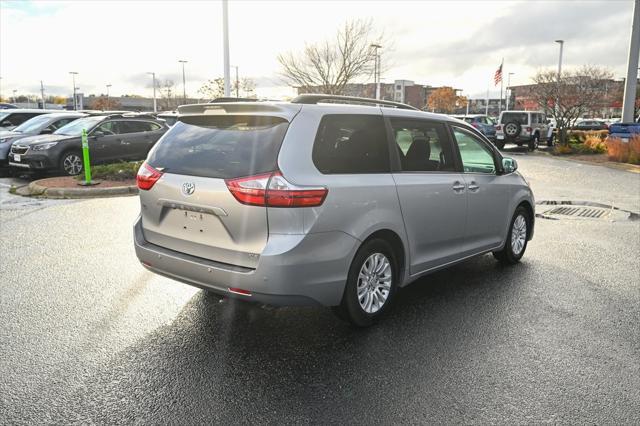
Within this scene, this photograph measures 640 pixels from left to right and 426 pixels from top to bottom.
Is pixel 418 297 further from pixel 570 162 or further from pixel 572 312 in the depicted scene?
pixel 570 162

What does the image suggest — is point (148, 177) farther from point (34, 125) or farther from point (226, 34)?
point (226, 34)

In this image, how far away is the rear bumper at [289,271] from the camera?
3557 millimetres

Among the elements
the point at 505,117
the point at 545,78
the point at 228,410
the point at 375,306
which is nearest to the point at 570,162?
the point at 505,117

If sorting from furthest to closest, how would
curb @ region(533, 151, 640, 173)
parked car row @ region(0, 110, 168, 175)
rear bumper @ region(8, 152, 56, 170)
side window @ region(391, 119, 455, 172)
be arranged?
1. curb @ region(533, 151, 640, 173)
2. parked car row @ region(0, 110, 168, 175)
3. rear bumper @ region(8, 152, 56, 170)
4. side window @ region(391, 119, 455, 172)

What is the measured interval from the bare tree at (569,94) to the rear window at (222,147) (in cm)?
2499

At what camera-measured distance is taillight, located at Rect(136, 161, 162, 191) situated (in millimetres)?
4184

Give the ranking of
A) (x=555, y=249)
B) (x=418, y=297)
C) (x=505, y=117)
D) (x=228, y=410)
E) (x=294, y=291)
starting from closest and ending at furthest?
(x=228, y=410)
(x=294, y=291)
(x=418, y=297)
(x=555, y=249)
(x=505, y=117)

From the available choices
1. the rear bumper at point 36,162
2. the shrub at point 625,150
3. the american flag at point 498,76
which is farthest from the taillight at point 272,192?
the american flag at point 498,76

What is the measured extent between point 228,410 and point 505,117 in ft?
85.8

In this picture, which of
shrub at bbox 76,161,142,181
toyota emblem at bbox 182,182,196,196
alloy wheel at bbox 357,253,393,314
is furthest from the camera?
shrub at bbox 76,161,142,181

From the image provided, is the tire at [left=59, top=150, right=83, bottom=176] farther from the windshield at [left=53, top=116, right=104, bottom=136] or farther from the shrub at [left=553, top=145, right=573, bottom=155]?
the shrub at [left=553, top=145, right=573, bottom=155]

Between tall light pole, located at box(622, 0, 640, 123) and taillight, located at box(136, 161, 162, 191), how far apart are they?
24.8 meters

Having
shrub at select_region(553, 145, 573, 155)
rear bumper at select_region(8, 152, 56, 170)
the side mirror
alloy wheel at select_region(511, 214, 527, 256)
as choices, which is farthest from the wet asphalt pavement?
shrub at select_region(553, 145, 573, 155)

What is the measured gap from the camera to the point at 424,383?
3.40 metres
